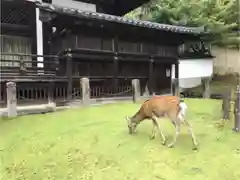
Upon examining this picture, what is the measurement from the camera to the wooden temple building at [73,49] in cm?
1359

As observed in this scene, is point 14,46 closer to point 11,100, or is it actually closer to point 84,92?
point 84,92

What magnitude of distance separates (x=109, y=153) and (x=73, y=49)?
8.13 meters

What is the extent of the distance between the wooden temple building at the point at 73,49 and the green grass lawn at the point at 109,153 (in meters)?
4.17

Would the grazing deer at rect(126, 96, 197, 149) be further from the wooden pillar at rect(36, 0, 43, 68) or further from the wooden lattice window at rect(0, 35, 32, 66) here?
the wooden lattice window at rect(0, 35, 32, 66)

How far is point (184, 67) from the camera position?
77.9ft

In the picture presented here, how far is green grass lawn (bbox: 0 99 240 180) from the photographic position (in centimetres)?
612

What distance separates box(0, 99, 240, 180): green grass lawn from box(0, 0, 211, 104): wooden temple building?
4173mm

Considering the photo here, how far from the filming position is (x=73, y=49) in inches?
563

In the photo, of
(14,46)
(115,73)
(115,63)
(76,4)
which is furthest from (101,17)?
(14,46)

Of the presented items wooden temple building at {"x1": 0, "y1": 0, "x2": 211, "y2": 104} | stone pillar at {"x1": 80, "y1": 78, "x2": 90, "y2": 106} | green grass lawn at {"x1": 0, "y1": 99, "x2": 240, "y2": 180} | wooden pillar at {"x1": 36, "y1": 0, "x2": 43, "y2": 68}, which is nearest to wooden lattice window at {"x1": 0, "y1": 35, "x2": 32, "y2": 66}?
wooden temple building at {"x1": 0, "y1": 0, "x2": 211, "y2": 104}

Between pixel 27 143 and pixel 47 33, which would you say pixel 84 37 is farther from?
pixel 27 143

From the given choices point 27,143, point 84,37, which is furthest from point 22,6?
point 27,143

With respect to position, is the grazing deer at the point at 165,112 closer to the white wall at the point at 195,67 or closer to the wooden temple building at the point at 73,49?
the wooden temple building at the point at 73,49

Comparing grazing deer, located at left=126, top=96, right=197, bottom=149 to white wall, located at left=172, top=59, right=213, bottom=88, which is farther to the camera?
white wall, located at left=172, top=59, right=213, bottom=88
